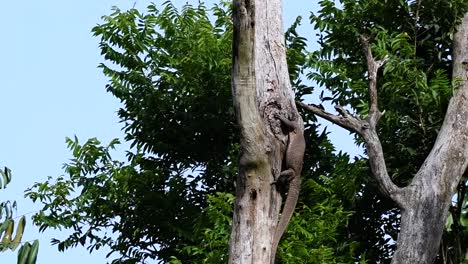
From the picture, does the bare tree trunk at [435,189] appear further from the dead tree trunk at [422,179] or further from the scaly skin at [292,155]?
the scaly skin at [292,155]

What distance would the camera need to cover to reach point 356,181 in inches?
526

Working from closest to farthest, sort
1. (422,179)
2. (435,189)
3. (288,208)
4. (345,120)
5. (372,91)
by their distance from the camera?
(288,208), (345,120), (372,91), (435,189), (422,179)

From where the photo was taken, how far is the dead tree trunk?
10.8 metres

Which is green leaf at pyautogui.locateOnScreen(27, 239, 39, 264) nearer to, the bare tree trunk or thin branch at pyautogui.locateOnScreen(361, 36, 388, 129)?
thin branch at pyautogui.locateOnScreen(361, 36, 388, 129)

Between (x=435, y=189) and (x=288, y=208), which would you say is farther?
(x=435, y=189)

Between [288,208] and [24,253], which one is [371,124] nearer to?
[288,208]

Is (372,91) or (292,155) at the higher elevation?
(372,91)

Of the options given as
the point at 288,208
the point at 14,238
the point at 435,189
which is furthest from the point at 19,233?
the point at 435,189

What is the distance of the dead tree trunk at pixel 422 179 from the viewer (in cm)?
1081

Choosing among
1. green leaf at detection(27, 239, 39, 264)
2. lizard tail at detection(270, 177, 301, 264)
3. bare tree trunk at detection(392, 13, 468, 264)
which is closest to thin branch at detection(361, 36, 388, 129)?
bare tree trunk at detection(392, 13, 468, 264)

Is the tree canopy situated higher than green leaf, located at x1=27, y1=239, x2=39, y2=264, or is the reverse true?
the tree canopy

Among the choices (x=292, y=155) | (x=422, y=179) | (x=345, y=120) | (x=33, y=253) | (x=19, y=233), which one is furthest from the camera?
(x=422, y=179)

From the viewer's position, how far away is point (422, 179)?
1133cm


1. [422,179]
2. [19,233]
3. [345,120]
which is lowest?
[19,233]
